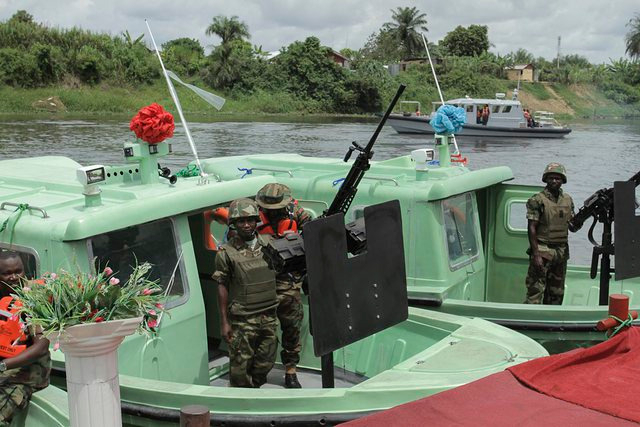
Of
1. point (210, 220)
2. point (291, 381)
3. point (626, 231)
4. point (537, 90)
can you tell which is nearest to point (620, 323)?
point (626, 231)

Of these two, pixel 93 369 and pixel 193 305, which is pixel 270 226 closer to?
pixel 193 305

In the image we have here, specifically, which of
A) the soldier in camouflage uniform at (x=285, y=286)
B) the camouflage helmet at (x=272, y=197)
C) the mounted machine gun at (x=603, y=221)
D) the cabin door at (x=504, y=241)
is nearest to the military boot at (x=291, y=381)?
the soldier in camouflage uniform at (x=285, y=286)

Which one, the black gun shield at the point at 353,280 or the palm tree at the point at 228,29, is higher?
the palm tree at the point at 228,29

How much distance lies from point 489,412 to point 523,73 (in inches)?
2417

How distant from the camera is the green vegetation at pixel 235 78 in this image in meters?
38.5

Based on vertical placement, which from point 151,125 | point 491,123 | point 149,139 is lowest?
point 491,123

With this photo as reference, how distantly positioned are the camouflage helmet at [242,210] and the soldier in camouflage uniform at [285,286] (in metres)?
0.44

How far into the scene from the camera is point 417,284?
24.1 ft

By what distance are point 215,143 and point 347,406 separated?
2243cm

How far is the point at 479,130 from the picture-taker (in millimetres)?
34938

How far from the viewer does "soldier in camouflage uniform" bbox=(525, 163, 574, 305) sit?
25.5 ft

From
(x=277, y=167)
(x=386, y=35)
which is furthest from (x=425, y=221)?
(x=386, y=35)

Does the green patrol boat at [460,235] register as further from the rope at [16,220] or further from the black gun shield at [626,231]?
the rope at [16,220]

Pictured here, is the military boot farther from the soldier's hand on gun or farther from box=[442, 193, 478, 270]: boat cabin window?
box=[442, 193, 478, 270]: boat cabin window
